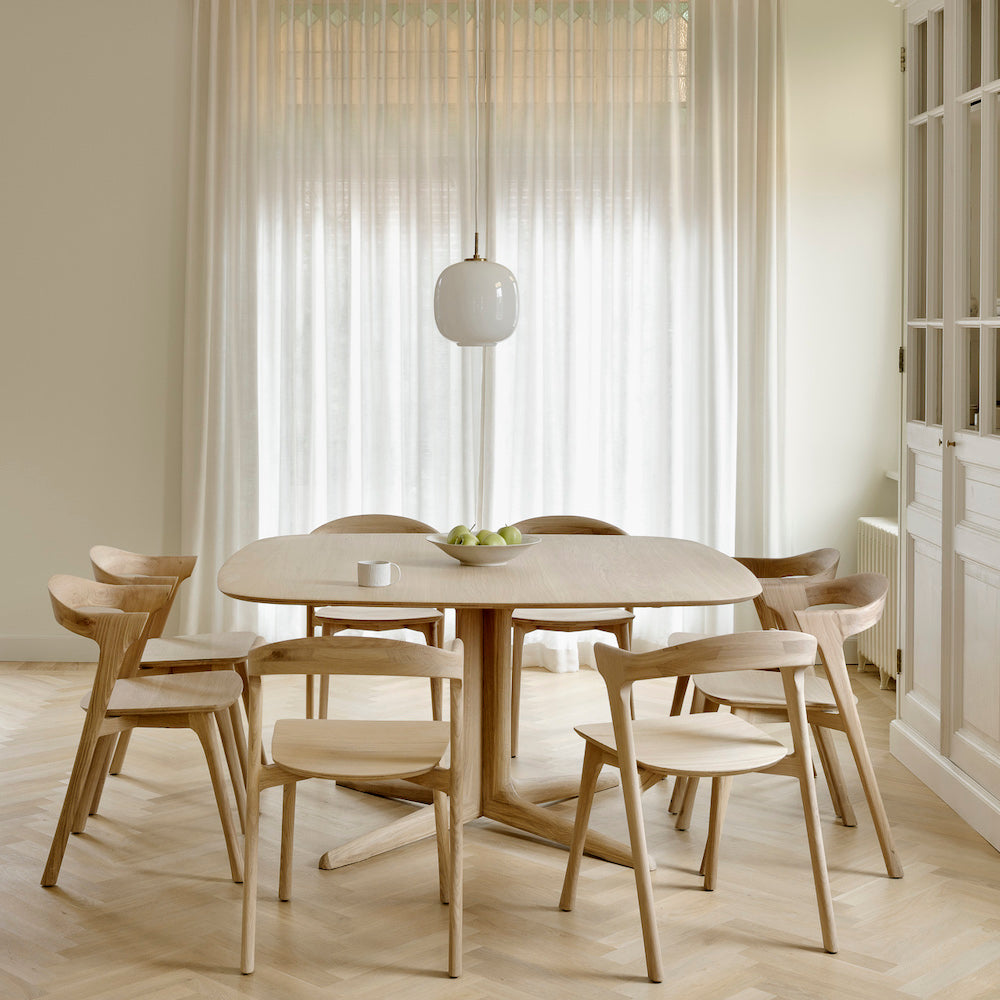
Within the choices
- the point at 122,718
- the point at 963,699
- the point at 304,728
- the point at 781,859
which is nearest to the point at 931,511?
the point at 963,699

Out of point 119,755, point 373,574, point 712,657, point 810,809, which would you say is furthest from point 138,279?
point 810,809

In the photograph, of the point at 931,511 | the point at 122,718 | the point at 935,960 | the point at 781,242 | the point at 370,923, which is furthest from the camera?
the point at 781,242

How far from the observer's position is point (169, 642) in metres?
3.80

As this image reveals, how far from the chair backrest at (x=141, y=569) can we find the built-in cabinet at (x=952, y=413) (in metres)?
2.43

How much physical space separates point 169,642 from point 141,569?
32cm

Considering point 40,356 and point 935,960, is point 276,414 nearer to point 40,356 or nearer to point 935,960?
point 40,356

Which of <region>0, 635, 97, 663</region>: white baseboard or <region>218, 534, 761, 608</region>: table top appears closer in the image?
<region>218, 534, 761, 608</region>: table top

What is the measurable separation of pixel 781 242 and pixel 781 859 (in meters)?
3.10

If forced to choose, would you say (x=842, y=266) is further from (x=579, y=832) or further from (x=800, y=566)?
(x=579, y=832)

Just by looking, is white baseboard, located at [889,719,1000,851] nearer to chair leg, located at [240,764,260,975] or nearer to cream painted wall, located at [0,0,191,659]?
chair leg, located at [240,764,260,975]

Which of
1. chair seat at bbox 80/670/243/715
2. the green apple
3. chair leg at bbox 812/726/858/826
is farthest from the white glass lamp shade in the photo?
chair leg at bbox 812/726/858/826

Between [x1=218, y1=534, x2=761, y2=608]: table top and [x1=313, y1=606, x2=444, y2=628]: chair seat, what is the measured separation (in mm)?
279

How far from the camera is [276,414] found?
5.63 m

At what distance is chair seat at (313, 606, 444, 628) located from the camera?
13.4 feet
